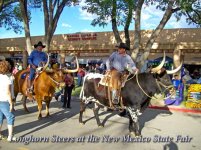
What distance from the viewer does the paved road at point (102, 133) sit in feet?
24.2

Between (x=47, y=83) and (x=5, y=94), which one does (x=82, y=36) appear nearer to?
(x=47, y=83)

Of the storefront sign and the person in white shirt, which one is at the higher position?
the storefront sign

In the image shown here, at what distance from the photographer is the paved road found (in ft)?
24.2

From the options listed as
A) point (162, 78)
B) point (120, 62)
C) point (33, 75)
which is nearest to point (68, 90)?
point (33, 75)

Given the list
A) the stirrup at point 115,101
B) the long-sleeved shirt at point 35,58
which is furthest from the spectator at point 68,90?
the stirrup at point 115,101

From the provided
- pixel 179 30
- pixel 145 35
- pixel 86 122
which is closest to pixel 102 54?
pixel 145 35

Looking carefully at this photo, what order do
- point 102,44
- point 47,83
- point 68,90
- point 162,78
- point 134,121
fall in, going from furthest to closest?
point 102,44, point 68,90, point 47,83, point 134,121, point 162,78

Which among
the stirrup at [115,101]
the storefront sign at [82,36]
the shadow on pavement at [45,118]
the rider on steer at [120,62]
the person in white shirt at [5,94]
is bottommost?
the shadow on pavement at [45,118]

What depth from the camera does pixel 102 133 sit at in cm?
854

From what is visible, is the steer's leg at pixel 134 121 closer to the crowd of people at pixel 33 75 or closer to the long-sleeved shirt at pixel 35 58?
the crowd of people at pixel 33 75

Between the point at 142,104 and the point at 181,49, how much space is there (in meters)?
20.2

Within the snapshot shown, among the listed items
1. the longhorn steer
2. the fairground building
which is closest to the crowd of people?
the longhorn steer

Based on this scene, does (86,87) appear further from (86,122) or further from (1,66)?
(1,66)

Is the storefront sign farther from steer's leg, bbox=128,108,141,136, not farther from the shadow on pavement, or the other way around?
steer's leg, bbox=128,108,141,136
